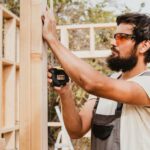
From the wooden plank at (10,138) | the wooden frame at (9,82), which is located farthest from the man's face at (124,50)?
the wooden plank at (10,138)

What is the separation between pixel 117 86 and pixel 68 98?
0.22 meters

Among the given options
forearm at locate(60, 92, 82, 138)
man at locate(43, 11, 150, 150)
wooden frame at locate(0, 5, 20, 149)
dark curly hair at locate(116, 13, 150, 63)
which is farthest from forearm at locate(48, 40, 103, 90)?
wooden frame at locate(0, 5, 20, 149)

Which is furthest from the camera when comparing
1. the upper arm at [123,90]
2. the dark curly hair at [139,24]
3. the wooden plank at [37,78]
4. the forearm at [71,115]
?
the dark curly hair at [139,24]

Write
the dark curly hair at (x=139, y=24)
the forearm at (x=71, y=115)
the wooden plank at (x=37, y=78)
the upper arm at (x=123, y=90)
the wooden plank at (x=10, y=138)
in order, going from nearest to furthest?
the wooden plank at (x=37, y=78) → the upper arm at (x=123, y=90) → the forearm at (x=71, y=115) → the dark curly hair at (x=139, y=24) → the wooden plank at (x=10, y=138)

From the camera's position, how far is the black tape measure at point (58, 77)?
1.26m

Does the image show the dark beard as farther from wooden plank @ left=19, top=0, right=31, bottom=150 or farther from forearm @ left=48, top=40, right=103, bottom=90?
wooden plank @ left=19, top=0, right=31, bottom=150

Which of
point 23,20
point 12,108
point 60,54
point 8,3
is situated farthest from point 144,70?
point 8,3

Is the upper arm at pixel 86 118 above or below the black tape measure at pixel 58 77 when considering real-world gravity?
below

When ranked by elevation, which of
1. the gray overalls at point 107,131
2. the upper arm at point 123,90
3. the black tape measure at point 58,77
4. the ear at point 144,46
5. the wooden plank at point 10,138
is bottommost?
the wooden plank at point 10,138

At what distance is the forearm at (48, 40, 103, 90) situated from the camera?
1.23 m

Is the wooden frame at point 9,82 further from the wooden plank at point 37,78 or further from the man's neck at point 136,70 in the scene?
the wooden plank at point 37,78

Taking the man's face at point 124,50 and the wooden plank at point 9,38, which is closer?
the man's face at point 124,50

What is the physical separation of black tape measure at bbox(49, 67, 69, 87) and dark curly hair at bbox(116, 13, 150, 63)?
0.42 meters

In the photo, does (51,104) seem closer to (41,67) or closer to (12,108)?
(12,108)
